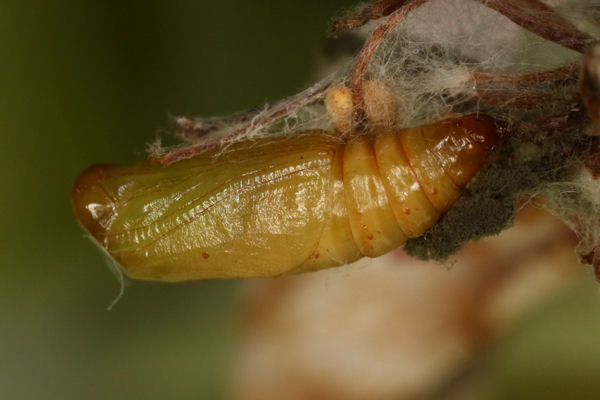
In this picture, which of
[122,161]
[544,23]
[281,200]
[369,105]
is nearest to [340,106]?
[369,105]

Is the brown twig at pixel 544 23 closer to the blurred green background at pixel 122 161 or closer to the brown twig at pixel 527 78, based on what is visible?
the brown twig at pixel 527 78

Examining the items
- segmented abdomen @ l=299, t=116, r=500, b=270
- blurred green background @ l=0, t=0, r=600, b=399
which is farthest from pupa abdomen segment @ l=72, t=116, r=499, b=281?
blurred green background @ l=0, t=0, r=600, b=399

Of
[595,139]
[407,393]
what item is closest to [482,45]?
[595,139]

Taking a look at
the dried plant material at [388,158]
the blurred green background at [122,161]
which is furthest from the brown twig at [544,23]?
the blurred green background at [122,161]

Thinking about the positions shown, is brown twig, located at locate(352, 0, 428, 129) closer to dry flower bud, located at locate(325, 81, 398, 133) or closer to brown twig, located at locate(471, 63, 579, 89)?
dry flower bud, located at locate(325, 81, 398, 133)

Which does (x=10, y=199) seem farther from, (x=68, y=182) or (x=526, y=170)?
(x=526, y=170)

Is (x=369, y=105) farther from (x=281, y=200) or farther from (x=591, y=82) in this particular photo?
(x=591, y=82)
